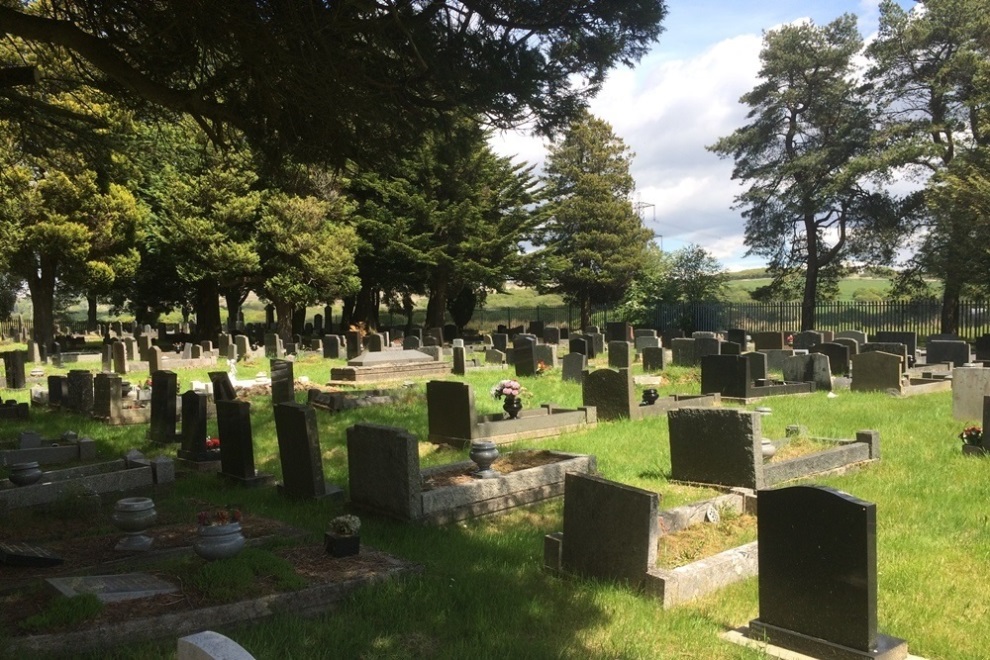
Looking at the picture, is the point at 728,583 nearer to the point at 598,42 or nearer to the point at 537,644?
the point at 537,644

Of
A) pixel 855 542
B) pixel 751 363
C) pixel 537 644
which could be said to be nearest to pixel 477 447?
pixel 537 644

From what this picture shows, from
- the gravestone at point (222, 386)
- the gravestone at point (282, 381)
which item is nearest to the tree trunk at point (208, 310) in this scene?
the gravestone at point (282, 381)

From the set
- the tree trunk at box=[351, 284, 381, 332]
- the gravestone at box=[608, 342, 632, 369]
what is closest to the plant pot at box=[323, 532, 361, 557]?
the gravestone at box=[608, 342, 632, 369]

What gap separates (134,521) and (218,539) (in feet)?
4.01

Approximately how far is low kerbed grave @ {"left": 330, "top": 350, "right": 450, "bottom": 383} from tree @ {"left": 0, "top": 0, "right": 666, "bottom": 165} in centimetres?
1304

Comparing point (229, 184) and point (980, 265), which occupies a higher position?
point (229, 184)

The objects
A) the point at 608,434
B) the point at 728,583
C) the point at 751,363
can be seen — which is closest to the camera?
the point at 728,583

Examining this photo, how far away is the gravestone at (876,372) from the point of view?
1552 centimetres

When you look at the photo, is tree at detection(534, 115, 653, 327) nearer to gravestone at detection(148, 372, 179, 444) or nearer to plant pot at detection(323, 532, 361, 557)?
gravestone at detection(148, 372, 179, 444)

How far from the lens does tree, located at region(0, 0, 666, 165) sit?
6.61 m

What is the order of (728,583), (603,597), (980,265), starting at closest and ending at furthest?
(603,597), (728,583), (980,265)

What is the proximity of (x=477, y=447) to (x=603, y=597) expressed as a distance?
3188mm

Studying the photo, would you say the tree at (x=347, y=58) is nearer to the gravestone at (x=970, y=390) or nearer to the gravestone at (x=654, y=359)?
the gravestone at (x=970, y=390)

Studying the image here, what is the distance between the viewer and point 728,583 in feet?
18.7
